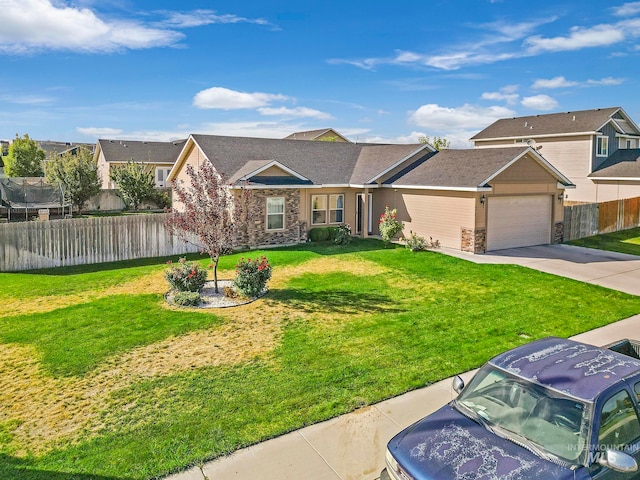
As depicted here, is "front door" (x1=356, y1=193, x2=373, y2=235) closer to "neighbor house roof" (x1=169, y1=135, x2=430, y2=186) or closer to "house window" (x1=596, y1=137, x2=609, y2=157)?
"neighbor house roof" (x1=169, y1=135, x2=430, y2=186)

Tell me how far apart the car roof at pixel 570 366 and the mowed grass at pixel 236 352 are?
2703 millimetres

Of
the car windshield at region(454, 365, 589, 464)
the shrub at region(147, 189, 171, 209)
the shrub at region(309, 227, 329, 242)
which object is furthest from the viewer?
the shrub at region(147, 189, 171, 209)

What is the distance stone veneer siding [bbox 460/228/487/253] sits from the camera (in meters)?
19.9

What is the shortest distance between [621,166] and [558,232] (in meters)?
14.2

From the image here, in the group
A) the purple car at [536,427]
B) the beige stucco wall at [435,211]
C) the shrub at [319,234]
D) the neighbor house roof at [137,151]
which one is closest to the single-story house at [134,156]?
the neighbor house roof at [137,151]

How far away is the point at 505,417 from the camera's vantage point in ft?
16.4

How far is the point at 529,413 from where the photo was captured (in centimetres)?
491

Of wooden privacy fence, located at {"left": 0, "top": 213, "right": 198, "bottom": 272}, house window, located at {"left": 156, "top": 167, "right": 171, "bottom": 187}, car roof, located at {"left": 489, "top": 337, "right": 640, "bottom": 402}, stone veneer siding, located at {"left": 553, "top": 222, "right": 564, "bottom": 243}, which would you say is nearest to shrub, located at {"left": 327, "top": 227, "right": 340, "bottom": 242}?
wooden privacy fence, located at {"left": 0, "top": 213, "right": 198, "bottom": 272}

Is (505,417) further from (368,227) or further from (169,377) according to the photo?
(368,227)

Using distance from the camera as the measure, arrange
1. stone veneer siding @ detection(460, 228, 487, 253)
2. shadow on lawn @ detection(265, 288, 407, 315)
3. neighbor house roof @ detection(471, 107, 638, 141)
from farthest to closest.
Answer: neighbor house roof @ detection(471, 107, 638, 141), stone veneer siding @ detection(460, 228, 487, 253), shadow on lawn @ detection(265, 288, 407, 315)

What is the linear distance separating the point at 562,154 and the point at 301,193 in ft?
76.3

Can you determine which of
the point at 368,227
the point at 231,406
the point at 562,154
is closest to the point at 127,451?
the point at 231,406

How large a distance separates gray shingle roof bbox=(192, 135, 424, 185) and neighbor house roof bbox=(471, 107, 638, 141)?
1594 cm

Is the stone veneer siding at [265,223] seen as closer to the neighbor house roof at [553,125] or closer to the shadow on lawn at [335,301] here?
the shadow on lawn at [335,301]
